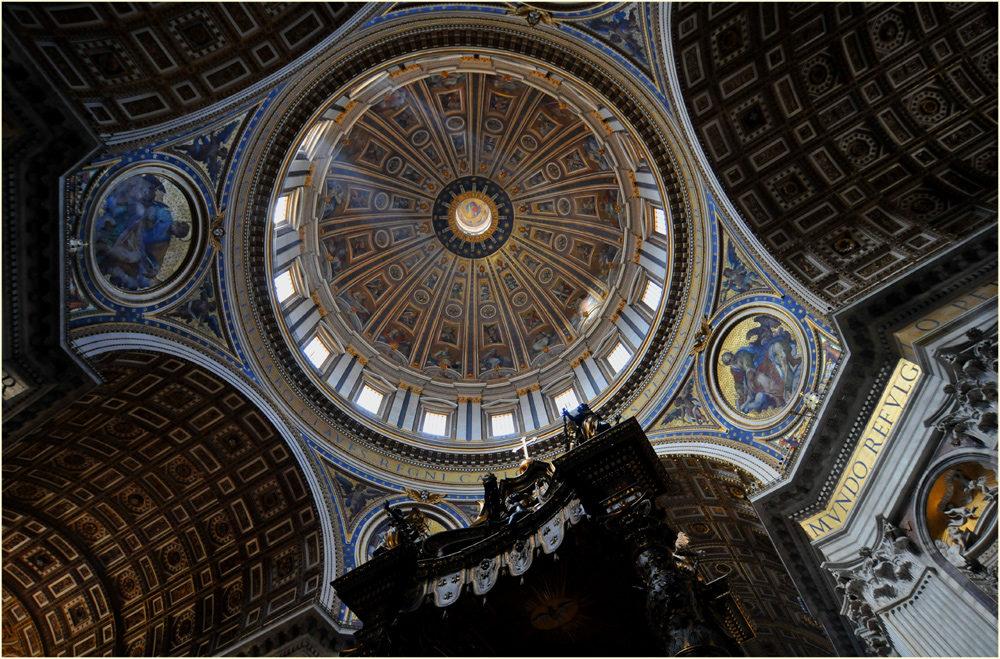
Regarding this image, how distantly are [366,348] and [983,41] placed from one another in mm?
19032

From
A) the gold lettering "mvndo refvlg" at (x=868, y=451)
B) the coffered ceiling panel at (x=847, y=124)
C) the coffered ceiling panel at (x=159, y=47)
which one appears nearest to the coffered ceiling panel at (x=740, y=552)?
the gold lettering "mvndo refvlg" at (x=868, y=451)

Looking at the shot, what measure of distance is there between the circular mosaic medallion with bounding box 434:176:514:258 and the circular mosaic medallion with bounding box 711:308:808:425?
45.4ft

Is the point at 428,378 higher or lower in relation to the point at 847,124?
higher

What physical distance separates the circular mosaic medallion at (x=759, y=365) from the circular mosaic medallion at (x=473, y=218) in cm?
1385

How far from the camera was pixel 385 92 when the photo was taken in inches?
844

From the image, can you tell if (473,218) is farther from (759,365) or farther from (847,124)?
(847,124)

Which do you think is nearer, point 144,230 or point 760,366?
point 144,230

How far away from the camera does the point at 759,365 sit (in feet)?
51.7

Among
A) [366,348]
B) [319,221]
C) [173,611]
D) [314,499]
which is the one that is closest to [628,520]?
[314,499]

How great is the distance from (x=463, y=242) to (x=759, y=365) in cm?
1587

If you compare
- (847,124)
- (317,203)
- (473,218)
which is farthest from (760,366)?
(473,218)

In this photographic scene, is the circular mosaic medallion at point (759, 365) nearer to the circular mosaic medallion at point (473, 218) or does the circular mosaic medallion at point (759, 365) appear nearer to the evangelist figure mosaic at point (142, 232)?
the evangelist figure mosaic at point (142, 232)

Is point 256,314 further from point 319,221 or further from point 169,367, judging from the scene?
point 319,221

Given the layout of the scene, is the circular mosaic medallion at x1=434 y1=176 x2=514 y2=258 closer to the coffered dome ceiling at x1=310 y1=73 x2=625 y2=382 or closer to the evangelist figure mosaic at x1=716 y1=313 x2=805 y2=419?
the coffered dome ceiling at x1=310 y1=73 x2=625 y2=382
